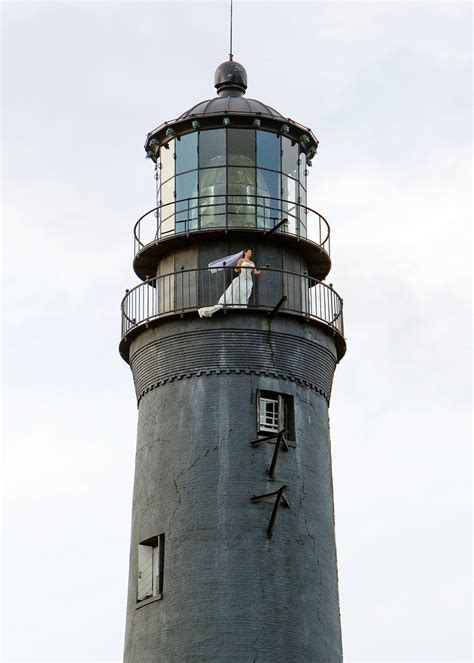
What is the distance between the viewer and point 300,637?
140 feet

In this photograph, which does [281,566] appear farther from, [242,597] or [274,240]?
[274,240]

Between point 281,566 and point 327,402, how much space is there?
565cm

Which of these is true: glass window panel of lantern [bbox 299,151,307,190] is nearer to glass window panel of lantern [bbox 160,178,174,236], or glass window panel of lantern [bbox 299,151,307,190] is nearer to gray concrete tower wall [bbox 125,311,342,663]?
glass window panel of lantern [bbox 160,178,174,236]

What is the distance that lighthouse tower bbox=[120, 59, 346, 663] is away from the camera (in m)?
42.7

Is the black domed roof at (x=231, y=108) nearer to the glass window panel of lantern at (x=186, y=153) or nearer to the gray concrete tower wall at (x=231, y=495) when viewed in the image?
the glass window panel of lantern at (x=186, y=153)

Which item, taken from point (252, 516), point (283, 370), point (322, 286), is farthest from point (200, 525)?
point (322, 286)

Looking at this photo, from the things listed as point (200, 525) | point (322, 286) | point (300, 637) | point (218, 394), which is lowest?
point (300, 637)

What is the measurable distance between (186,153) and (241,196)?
2081mm

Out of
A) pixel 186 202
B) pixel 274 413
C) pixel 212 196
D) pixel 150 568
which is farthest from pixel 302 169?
pixel 150 568

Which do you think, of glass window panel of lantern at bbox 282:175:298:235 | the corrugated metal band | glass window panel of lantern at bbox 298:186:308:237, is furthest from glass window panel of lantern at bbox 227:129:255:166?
the corrugated metal band

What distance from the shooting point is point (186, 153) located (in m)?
47.7

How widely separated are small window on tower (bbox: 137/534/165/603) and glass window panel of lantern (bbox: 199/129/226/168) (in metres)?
10.4

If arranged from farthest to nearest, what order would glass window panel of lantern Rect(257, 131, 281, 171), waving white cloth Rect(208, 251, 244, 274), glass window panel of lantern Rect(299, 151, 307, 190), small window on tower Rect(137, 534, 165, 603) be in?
1. glass window panel of lantern Rect(299, 151, 307, 190)
2. glass window panel of lantern Rect(257, 131, 281, 171)
3. waving white cloth Rect(208, 251, 244, 274)
4. small window on tower Rect(137, 534, 165, 603)

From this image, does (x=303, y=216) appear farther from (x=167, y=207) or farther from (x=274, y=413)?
(x=274, y=413)
